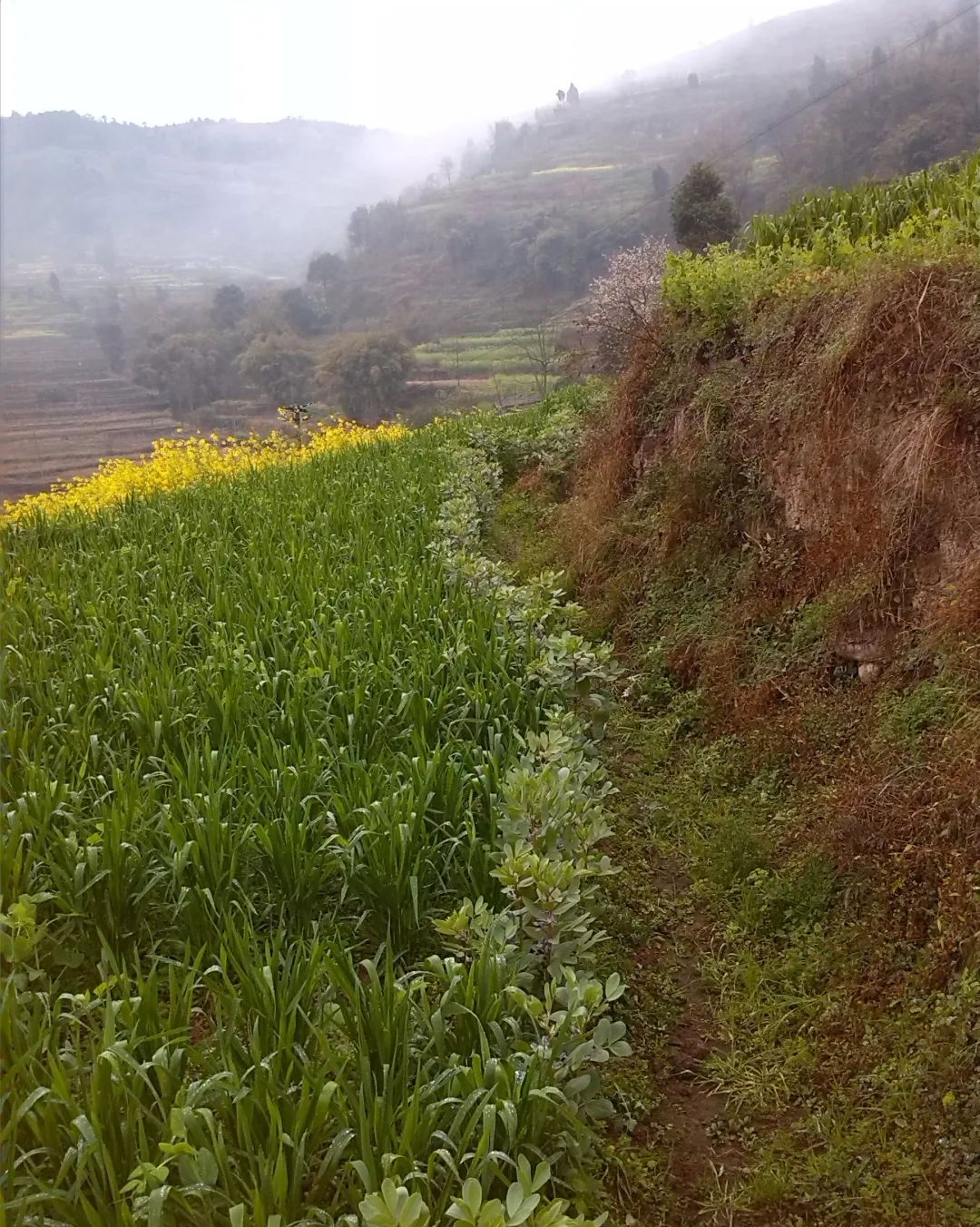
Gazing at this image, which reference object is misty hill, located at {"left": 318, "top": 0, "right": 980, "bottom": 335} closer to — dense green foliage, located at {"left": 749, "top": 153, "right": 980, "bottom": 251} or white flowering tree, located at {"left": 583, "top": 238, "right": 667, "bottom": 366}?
dense green foliage, located at {"left": 749, "top": 153, "right": 980, "bottom": 251}

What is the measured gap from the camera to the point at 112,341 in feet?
26.6

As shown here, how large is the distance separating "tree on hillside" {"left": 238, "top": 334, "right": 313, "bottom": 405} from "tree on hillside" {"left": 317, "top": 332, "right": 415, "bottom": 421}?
2.50 m

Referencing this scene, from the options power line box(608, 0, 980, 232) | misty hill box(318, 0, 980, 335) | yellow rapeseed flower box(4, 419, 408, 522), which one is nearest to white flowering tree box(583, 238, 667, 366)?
misty hill box(318, 0, 980, 335)

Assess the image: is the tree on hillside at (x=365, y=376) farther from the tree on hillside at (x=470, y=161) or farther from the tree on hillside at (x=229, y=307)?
the tree on hillside at (x=470, y=161)

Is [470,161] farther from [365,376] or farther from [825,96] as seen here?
[365,376]

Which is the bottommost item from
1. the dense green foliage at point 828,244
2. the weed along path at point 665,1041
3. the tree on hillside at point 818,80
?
the weed along path at point 665,1041

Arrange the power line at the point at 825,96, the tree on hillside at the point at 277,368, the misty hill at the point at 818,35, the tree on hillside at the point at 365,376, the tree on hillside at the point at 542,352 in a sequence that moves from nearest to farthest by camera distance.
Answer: the tree on hillside at the point at 277,368
the tree on hillside at the point at 365,376
the tree on hillside at the point at 542,352
the power line at the point at 825,96
the misty hill at the point at 818,35

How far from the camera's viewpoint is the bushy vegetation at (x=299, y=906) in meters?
1.58

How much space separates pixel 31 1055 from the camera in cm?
169

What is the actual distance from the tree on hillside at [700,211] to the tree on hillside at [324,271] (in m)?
42.4

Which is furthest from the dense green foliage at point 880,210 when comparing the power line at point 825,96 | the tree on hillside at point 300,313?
the power line at point 825,96

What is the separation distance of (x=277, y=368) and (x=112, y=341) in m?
24.9

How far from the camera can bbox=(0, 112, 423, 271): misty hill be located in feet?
5.90

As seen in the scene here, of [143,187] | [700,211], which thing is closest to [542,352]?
[700,211]
